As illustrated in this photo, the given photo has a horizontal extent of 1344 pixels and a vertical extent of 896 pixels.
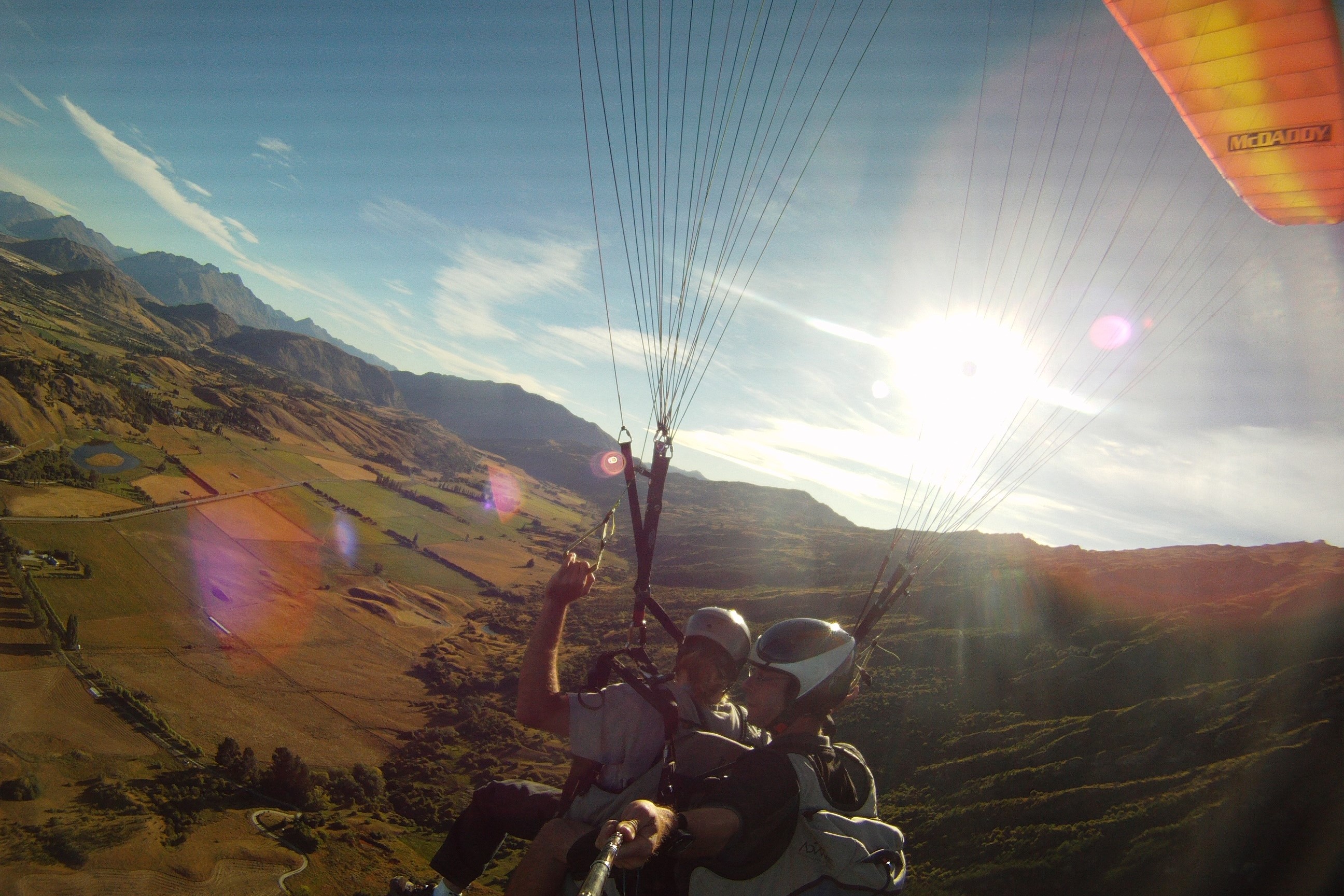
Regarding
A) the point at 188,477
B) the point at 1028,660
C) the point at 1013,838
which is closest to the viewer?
the point at 1013,838

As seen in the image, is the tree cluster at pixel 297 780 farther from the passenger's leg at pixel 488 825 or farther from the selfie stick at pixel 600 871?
the selfie stick at pixel 600 871

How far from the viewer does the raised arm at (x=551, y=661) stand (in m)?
3.37

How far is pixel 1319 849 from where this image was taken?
48.7 feet

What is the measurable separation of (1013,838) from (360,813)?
2908 cm

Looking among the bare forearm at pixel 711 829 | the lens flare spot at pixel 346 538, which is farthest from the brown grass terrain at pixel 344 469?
the bare forearm at pixel 711 829

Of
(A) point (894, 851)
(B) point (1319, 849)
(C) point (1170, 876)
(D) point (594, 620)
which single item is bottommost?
(D) point (594, 620)

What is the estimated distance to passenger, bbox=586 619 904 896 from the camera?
239cm

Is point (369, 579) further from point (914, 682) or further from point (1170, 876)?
point (1170, 876)

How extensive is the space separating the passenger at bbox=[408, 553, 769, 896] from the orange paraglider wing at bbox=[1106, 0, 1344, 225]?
9862mm

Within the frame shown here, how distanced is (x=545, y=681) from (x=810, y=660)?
1.89 meters

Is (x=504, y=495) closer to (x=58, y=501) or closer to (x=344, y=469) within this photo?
(x=344, y=469)

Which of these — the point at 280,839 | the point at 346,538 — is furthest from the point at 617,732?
the point at 346,538

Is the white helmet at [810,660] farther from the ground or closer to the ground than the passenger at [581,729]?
farther from the ground

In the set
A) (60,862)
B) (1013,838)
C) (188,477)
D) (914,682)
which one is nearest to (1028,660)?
(914,682)
